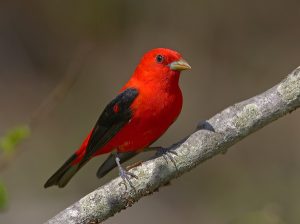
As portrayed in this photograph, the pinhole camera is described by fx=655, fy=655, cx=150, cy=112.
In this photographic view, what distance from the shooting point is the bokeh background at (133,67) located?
8547 mm

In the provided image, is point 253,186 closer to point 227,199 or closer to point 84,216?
point 227,199

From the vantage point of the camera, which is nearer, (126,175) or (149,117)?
(126,175)

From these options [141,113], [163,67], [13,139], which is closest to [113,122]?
[141,113]

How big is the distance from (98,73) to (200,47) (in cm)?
156

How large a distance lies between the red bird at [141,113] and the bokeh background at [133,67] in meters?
3.27

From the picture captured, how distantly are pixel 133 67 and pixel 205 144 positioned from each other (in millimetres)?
5759

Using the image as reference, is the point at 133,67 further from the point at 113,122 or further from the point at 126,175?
the point at 126,175

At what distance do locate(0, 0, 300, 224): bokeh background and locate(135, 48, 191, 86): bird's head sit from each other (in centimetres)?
336

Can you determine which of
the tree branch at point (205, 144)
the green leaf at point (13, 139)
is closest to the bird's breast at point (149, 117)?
the tree branch at point (205, 144)

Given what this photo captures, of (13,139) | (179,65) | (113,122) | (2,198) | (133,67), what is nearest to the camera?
(2,198)

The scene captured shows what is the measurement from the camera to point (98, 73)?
9.78 meters

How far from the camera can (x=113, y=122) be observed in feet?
16.8

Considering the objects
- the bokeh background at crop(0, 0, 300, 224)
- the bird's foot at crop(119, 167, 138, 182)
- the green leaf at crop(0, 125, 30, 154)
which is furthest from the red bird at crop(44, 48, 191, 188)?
the bokeh background at crop(0, 0, 300, 224)

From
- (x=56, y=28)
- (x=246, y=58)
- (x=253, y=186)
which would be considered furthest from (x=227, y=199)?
(x=56, y=28)
